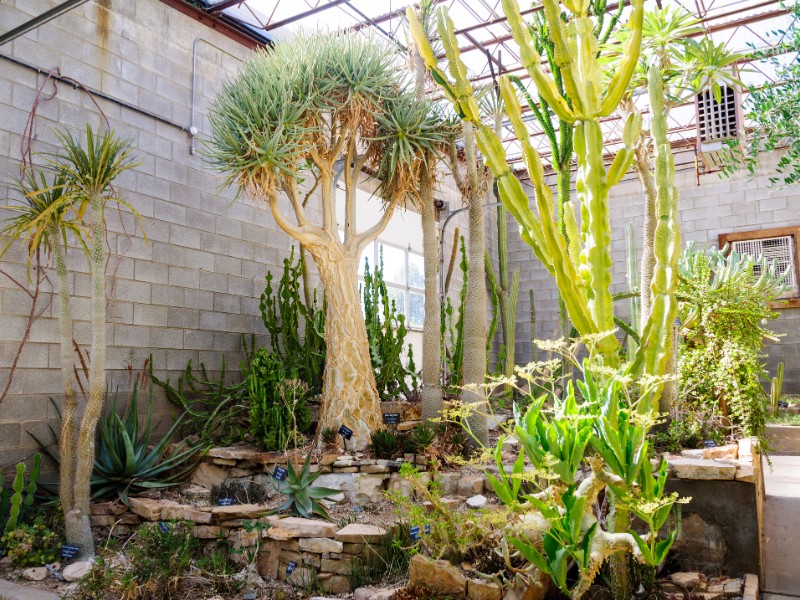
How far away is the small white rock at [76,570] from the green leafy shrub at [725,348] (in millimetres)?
3870

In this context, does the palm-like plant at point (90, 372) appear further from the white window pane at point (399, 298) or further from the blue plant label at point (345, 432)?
the white window pane at point (399, 298)

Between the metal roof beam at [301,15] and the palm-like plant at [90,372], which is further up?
the metal roof beam at [301,15]

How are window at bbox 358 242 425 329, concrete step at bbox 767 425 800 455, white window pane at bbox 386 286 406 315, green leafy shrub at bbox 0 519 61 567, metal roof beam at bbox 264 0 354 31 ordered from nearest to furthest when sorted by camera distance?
green leafy shrub at bbox 0 519 61 567
metal roof beam at bbox 264 0 354 31
concrete step at bbox 767 425 800 455
window at bbox 358 242 425 329
white window pane at bbox 386 286 406 315

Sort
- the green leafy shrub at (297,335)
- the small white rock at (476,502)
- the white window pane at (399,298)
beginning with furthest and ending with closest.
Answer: the white window pane at (399,298) < the green leafy shrub at (297,335) < the small white rock at (476,502)

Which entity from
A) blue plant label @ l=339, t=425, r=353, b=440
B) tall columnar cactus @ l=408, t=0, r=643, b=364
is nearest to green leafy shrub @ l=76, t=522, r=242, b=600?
blue plant label @ l=339, t=425, r=353, b=440

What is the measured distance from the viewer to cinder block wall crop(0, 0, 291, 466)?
4.36 meters

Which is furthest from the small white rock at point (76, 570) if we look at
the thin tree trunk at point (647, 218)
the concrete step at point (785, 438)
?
the concrete step at point (785, 438)

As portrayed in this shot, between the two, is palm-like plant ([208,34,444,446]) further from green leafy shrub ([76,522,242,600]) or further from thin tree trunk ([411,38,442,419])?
green leafy shrub ([76,522,242,600])

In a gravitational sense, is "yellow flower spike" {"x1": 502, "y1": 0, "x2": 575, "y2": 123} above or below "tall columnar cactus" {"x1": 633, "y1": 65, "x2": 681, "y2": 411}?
above

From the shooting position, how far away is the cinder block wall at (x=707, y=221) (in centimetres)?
888

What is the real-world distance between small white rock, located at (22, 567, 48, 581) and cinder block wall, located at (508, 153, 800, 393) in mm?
6270

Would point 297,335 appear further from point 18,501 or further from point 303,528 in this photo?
point 18,501

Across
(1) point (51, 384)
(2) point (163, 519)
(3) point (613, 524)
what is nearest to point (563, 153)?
(3) point (613, 524)

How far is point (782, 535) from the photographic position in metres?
3.79
